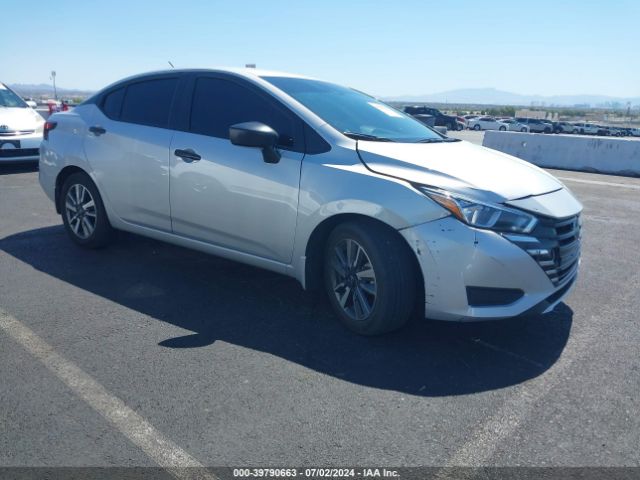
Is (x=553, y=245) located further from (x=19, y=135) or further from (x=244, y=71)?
(x=19, y=135)

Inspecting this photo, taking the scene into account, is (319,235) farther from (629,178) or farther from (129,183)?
(629,178)

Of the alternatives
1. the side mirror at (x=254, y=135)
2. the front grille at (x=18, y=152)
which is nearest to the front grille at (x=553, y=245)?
the side mirror at (x=254, y=135)

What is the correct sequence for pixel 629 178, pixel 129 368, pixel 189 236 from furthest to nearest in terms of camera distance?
pixel 629 178 < pixel 189 236 < pixel 129 368

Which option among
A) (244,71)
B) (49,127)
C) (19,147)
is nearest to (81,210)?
(49,127)

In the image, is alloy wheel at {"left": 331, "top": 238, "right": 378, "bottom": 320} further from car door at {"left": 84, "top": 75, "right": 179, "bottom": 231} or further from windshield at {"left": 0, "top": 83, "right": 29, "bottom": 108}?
windshield at {"left": 0, "top": 83, "right": 29, "bottom": 108}

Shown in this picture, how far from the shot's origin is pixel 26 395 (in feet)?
9.70

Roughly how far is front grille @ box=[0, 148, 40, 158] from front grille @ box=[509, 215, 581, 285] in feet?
30.9

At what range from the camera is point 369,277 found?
3.65m

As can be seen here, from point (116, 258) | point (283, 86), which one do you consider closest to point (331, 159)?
point (283, 86)

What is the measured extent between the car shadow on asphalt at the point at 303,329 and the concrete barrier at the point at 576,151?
1010cm

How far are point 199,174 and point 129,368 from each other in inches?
64.7

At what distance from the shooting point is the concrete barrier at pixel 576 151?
12797 millimetres

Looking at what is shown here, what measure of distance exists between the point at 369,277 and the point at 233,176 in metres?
1.27

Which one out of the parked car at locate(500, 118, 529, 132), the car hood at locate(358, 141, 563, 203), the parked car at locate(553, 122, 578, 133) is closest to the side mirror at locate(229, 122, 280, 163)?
the car hood at locate(358, 141, 563, 203)
